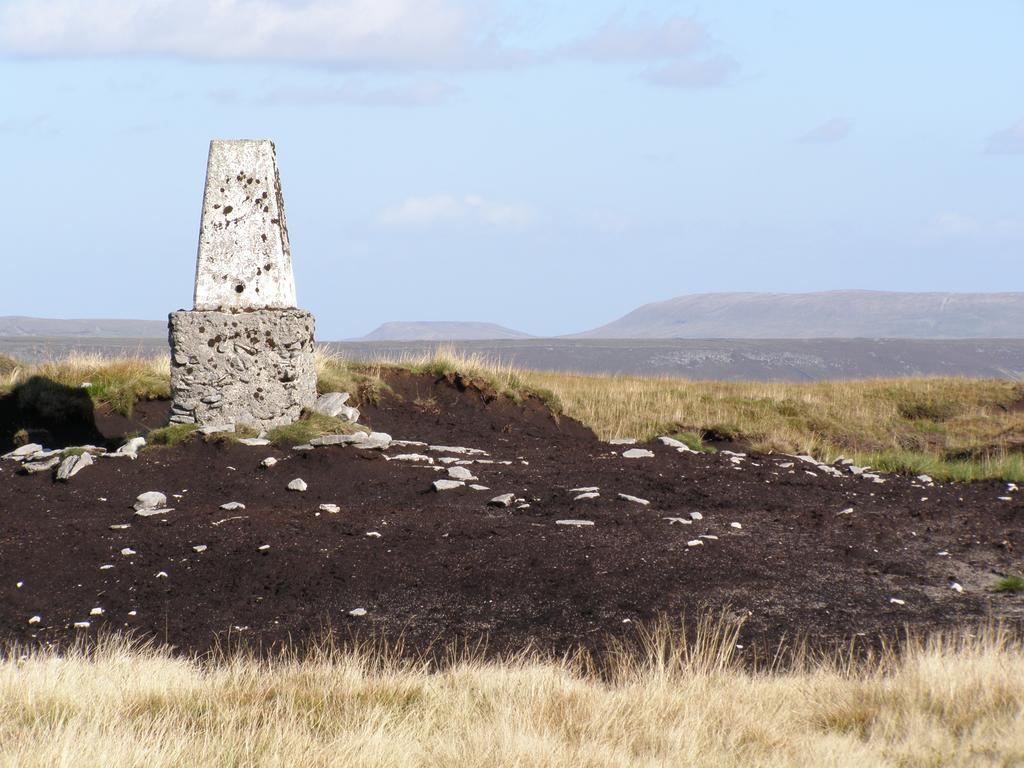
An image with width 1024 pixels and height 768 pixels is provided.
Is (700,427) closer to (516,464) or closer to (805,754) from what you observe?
(516,464)

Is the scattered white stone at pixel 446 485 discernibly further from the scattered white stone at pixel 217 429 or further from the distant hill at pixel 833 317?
the distant hill at pixel 833 317

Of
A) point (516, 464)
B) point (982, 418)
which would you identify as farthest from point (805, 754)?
point (982, 418)

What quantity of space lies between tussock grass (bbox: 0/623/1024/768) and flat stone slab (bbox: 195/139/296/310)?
6049mm

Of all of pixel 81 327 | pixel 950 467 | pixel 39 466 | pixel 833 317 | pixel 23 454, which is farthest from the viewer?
pixel 833 317

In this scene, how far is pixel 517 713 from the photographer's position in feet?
13.5

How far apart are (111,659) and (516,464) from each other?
5.53m

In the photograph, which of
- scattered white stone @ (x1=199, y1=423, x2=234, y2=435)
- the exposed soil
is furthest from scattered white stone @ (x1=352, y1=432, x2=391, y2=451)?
Result: scattered white stone @ (x1=199, y1=423, x2=234, y2=435)

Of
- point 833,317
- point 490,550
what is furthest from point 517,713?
point 833,317

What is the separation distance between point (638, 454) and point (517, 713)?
665 cm

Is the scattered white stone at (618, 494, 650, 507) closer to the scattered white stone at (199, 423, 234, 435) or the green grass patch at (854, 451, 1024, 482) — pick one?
the green grass patch at (854, 451, 1024, 482)

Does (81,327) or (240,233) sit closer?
(240,233)

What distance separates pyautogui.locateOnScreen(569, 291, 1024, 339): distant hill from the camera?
162 metres

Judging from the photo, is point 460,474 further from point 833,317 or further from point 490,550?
point 833,317

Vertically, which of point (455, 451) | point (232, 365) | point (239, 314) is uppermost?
point (239, 314)
